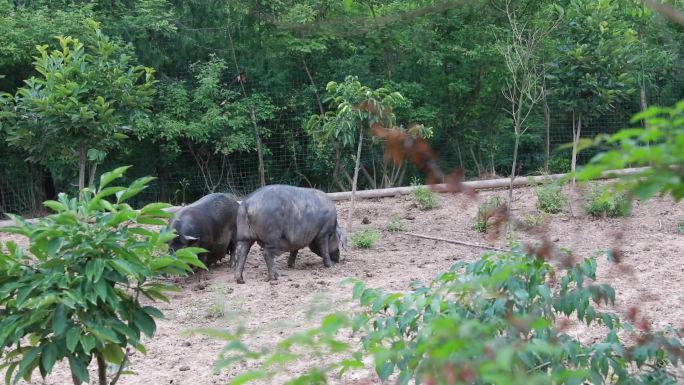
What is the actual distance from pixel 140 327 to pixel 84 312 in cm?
27

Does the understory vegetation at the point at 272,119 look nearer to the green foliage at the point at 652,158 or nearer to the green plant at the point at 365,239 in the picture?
the green plant at the point at 365,239

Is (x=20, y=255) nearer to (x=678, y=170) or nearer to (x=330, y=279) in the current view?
(x=678, y=170)

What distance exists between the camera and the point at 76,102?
27.9 ft


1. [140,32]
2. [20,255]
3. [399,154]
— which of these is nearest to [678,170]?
[399,154]

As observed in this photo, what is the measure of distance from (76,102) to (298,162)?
7.04 meters

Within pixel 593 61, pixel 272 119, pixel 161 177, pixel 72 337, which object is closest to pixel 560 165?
pixel 593 61

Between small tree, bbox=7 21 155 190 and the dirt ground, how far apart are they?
75.7 inches

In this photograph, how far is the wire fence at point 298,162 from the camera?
13969 millimetres

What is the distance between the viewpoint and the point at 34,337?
3.68 m

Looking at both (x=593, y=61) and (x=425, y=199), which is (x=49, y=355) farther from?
(x=593, y=61)

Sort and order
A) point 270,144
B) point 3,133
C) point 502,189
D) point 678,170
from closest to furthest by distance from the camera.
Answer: point 678,170 → point 3,133 → point 502,189 → point 270,144

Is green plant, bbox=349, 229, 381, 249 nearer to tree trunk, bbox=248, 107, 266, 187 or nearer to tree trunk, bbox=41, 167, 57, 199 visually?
tree trunk, bbox=248, 107, 266, 187

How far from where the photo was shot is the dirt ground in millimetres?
6184

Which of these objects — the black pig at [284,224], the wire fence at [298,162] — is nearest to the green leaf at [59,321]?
the black pig at [284,224]
